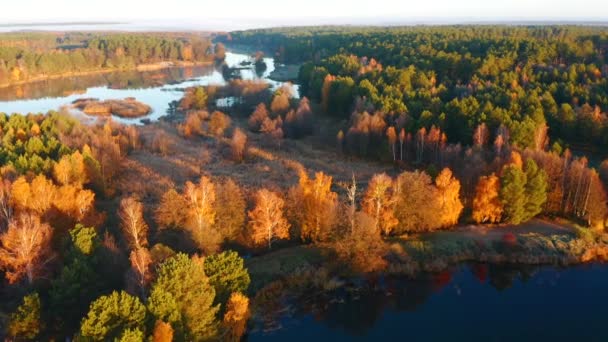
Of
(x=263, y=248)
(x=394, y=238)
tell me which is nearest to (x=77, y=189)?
(x=263, y=248)

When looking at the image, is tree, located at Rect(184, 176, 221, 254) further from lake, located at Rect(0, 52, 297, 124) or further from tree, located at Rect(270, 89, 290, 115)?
lake, located at Rect(0, 52, 297, 124)

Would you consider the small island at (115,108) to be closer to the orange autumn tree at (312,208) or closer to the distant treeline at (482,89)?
the distant treeline at (482,89)

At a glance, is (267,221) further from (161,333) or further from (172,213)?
(161,333)

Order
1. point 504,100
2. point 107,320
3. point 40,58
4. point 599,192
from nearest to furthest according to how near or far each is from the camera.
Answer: point 107,320 → point 599,192 → point 504,100 → point 40,58

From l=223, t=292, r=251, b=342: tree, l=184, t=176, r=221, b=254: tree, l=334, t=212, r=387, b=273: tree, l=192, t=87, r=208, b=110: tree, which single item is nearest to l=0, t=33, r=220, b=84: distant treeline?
l=192, t=87, r=208, b=110: tree

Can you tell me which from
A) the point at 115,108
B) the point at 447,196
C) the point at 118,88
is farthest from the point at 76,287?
the point at 118,88

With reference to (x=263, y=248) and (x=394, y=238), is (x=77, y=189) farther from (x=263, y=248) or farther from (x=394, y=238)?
(x=394, y=238)

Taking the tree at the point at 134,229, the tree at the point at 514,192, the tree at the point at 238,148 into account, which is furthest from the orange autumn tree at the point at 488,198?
the tree at the point at 238,148
